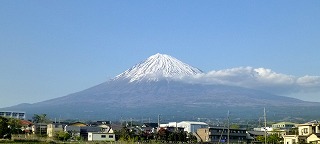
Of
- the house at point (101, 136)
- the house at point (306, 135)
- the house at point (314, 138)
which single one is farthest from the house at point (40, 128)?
the house at point (314, 138)

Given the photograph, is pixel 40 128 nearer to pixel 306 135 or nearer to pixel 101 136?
pixel 101 136

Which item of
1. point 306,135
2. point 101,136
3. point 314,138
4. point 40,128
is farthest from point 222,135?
point 40,128

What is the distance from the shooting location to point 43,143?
34156 mm

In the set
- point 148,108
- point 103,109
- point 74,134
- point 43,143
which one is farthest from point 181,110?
point 43,143

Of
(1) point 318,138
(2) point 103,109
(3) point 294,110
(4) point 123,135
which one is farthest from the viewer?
(2) point 103,109

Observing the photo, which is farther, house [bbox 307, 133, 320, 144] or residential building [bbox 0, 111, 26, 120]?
residential building [bbox 0, 111, 26, 120]

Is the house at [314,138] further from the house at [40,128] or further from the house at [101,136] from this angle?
the house at [40,128]

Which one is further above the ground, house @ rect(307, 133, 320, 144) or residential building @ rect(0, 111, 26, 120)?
residential building @ rect(0, 111, 26, 120)

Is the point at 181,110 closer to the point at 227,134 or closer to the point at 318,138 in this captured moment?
the point at 227,134

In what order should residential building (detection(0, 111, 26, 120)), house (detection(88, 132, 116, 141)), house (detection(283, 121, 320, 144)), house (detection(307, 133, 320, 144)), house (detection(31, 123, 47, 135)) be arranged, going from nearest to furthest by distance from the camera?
house (detection(307, 133, 320, 144))
house (detection(283, 121, 320, 144))
house (detection(88, 132, 116, 141))
house (detection(31, 123, 47, 135))
residential building (detection(0, 111, 26, 120))

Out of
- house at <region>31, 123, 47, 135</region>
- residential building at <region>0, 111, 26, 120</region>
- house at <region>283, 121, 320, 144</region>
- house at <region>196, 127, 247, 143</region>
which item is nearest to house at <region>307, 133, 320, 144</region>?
house at <region>283, 121, 320, 144</region>

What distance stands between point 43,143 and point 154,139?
41.7 feet

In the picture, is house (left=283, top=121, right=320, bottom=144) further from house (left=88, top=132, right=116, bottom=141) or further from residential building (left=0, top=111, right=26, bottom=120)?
residential building (left=0, top=111, right=26, bottom=120)

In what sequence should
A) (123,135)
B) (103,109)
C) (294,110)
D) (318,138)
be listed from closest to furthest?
(318,138) < (123,135) < (294,110) < (103,109)
